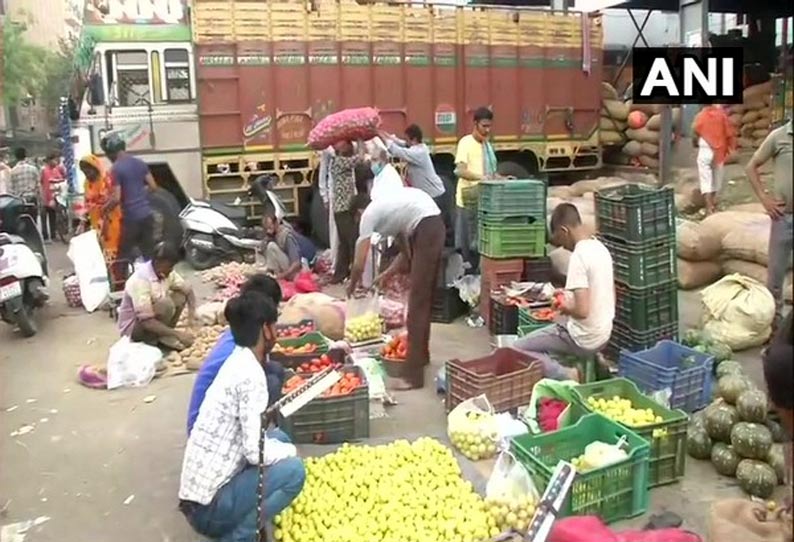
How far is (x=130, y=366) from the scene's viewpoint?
591cm

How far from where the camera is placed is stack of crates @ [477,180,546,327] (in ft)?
22.5

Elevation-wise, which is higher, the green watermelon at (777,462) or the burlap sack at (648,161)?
the burlap sack at (648,161)

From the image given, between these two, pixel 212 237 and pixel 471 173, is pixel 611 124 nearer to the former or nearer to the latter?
pixel 471 173

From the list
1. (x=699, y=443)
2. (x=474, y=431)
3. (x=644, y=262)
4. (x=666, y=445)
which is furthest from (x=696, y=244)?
(x=474, y=431)

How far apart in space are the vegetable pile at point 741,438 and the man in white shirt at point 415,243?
5.92 feet

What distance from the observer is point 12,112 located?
40.6ft

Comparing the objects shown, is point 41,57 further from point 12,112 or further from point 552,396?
point 552,396

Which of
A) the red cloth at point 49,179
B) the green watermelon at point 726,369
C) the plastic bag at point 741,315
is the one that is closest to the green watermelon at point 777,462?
the green watermelon at point 726,369

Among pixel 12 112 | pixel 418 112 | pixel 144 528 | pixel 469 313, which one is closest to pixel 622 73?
pixel 418 112

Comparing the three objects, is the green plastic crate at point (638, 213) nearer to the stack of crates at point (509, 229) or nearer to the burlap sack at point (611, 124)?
the stack of crates at point (509, 229)

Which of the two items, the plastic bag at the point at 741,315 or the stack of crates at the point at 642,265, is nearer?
the stack of crates at the point at 642,265

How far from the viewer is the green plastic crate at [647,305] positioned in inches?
226

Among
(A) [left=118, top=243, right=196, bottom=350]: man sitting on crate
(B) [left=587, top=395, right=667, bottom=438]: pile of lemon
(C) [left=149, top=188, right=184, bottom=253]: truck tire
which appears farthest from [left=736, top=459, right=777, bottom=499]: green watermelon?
(C) [left=149, top=188, right=184, bottom=253]: truck tire

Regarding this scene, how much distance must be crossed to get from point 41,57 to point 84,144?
702 centimetres
